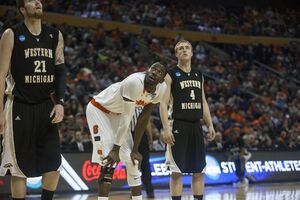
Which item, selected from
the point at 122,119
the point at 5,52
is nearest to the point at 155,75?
the point at 122,119

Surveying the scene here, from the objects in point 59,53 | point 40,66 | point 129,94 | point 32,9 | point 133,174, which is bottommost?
point 133,174

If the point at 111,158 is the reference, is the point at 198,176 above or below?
below

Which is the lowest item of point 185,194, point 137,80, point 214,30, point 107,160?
point 185,194

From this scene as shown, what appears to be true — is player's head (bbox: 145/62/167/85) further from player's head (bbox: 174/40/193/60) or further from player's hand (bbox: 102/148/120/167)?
player's head (bbox: 174/40/193/60)

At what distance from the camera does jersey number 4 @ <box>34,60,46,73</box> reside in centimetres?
515

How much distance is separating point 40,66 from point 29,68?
0.35 feet

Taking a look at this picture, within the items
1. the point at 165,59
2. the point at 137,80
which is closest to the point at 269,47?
the point at 165,59

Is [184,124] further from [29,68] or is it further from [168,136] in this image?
[29,68]

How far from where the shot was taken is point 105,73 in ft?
57.9

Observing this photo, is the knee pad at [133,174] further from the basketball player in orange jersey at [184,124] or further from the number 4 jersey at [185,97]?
the number 4 jersey at [185,97]

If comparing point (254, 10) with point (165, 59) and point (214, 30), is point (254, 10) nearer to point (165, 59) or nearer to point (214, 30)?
point (214, 30)

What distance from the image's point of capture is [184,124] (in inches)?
300

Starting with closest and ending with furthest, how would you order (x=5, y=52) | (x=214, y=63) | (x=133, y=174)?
(x=5, y=52) → (x=133, y=174) → (x=214, y=63)

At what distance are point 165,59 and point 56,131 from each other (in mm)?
16333
